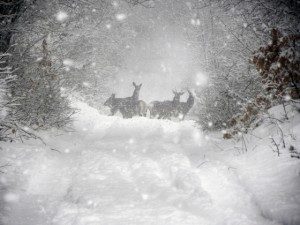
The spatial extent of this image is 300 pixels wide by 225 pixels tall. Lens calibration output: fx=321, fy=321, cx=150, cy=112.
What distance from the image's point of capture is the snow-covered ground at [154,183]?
4.32 meters

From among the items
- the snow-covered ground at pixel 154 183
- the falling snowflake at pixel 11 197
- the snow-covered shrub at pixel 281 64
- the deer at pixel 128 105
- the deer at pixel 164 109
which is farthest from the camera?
the deer at pixel 164 109

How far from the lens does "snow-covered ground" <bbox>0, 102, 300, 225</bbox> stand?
170 inches

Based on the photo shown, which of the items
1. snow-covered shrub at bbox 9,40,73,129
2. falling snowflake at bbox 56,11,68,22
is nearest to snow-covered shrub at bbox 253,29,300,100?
snow-covered shrub at bbox 9,40,73,129

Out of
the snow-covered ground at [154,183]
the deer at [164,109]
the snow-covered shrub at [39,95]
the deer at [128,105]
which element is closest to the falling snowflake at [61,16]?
the snow-covered shrub at [39,95]

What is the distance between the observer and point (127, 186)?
220 inches

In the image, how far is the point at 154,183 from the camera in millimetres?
5715

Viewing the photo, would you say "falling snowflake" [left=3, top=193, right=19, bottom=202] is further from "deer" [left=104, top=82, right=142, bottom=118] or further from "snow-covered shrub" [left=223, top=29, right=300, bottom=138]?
"deer" [left=104, top=82, right=142, bottom=118]

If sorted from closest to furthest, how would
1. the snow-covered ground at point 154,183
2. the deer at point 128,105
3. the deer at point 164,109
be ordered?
the snow-covered ground at point 154,183
the deer at point 128,105
the deer at point 164,109

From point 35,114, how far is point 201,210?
200 inches

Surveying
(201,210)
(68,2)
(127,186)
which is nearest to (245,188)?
(201,210)

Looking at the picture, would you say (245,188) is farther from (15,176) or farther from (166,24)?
(166,24)

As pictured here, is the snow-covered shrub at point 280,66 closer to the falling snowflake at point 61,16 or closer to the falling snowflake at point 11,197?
the falling snowflake at point 11,197

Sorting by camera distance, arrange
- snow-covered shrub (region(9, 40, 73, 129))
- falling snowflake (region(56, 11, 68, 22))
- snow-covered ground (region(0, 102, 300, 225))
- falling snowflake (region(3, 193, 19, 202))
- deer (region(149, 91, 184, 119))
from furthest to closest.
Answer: deer (region(149, 91, 184, 119))
falling snowflake (region(56, 11, 68, 22))
snow-covered shrub (region(9, 40, 73, 129))
falling snowflake (region(3, 193, 19, 202))
snow-covered ground (region(0, 102, 300, 225))

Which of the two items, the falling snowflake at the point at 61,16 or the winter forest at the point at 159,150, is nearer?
the winter forest at the point at 159,150
